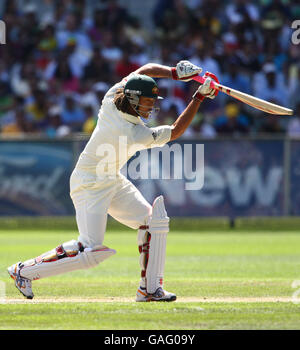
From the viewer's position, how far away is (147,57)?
1769 centimetres

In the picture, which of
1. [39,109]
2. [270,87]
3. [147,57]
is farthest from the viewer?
[147,57]

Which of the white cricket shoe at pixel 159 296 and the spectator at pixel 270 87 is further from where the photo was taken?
the spectator at pixel 270 87

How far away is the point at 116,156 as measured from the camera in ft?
21.5

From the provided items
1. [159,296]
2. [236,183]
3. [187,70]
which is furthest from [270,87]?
[159,296]

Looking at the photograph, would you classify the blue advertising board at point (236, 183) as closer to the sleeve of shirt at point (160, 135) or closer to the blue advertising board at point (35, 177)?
the blue advertising board at point (35, 177)

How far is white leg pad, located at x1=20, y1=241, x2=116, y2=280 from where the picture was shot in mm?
6383

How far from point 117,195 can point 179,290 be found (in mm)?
1303

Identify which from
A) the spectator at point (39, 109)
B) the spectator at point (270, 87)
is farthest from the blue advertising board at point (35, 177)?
the spectator at point (270, 87)

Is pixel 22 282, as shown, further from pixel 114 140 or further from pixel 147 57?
pixel 147 57

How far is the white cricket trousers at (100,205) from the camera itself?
6453 millimetres
